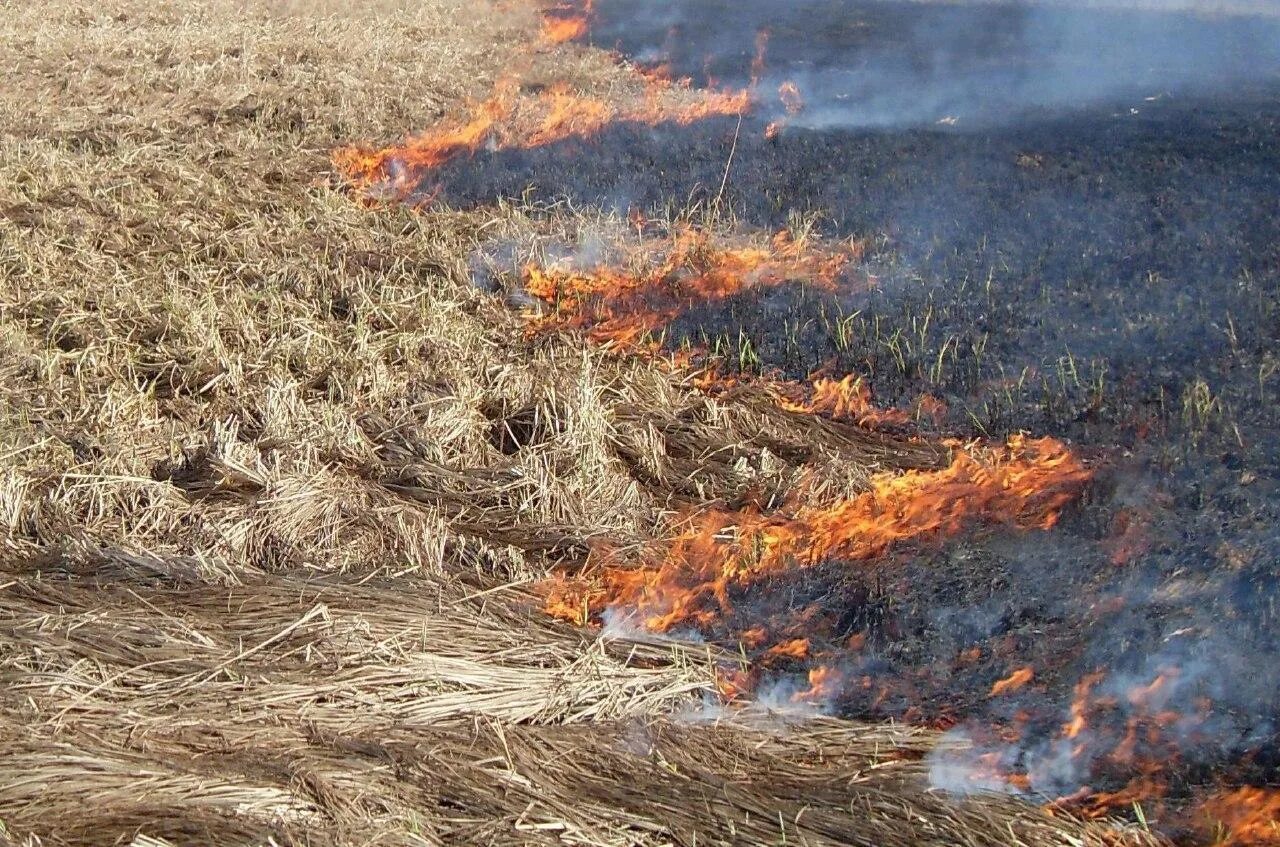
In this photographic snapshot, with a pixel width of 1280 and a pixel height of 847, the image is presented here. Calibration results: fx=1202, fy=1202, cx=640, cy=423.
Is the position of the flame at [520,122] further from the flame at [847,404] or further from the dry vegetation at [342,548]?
the flame at [847,404]

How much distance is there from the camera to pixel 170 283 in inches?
270

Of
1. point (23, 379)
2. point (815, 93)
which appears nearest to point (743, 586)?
point (23, 379)

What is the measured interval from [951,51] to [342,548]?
1119 centimetres

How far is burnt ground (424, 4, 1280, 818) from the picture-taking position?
371cm

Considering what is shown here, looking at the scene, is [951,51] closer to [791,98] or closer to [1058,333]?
[791,98]

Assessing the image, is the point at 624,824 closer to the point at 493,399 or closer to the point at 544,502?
the point at 544,502

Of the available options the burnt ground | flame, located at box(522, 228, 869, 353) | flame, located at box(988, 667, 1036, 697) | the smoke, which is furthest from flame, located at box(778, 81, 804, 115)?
flame, located at box(988, 667, 1036, 697)

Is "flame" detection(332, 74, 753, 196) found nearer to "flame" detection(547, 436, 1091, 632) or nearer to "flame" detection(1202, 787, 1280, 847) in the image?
"flame" detection(547, 436, 1091, 632)

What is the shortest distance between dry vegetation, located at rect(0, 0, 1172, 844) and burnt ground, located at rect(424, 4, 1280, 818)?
568 mm

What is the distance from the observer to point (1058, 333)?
577 cm

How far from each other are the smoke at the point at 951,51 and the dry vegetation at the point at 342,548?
16.2 feet

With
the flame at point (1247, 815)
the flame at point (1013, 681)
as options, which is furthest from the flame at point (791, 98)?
the flame at point (1247, 815)

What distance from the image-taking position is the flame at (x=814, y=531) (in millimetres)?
4164

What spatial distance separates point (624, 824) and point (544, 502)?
178 centimetres
